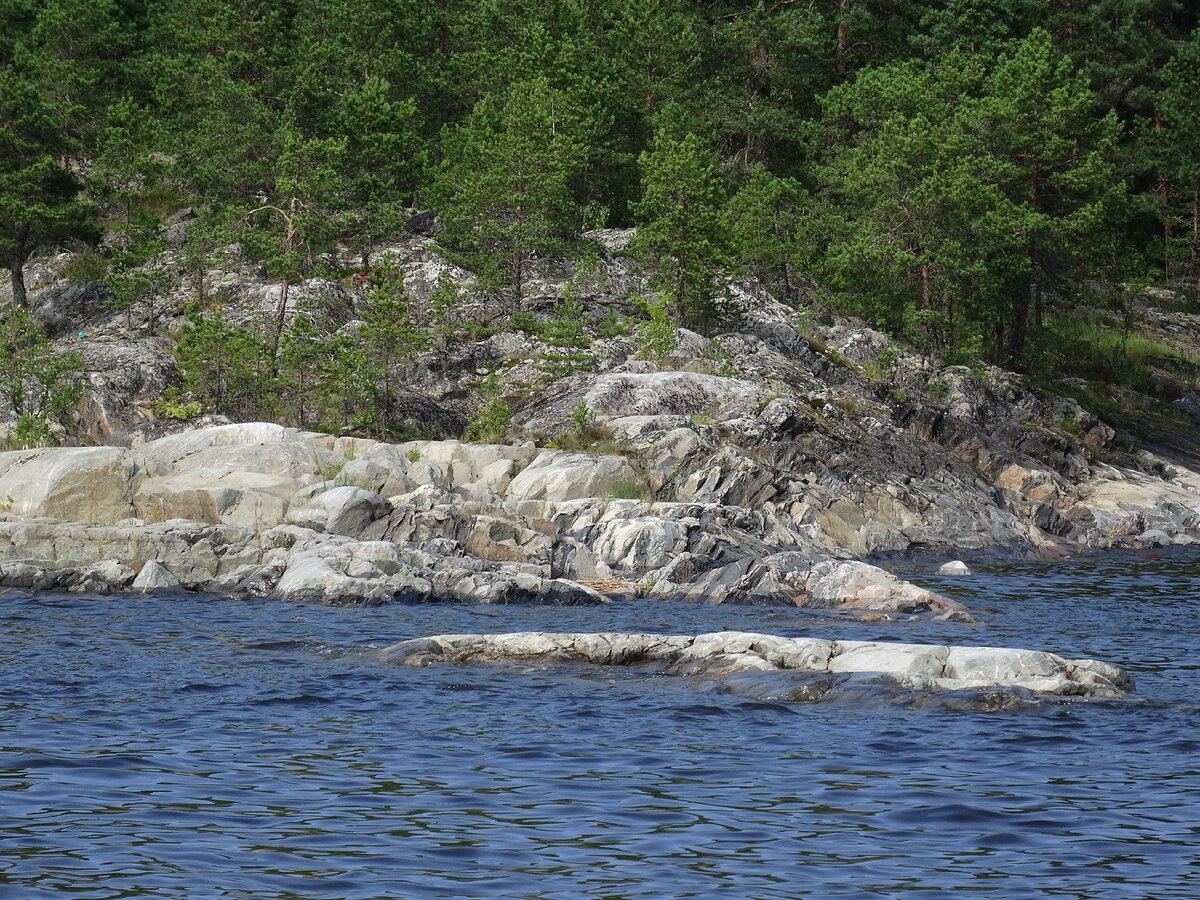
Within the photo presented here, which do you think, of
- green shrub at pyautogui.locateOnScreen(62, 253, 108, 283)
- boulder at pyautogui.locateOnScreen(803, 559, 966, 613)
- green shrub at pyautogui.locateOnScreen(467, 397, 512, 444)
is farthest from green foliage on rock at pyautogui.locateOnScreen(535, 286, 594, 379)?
green shrub at pyautogui.locateOnScreen(62, 253, 108, 283)

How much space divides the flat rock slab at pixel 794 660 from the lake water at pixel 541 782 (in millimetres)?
657

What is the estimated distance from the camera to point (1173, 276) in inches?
3137

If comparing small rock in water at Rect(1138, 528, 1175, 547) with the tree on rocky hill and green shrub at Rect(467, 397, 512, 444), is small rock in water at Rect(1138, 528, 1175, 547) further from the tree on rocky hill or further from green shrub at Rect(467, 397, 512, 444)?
the tree on rocky hill

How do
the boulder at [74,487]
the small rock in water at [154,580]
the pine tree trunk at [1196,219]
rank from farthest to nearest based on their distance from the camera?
1. the pine tree trunk at [1196,219]
2. the boulder at [74,487]
3. the small rock in water at [154,580]

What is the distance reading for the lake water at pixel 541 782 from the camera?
11602mm

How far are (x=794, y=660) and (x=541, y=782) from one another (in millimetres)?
7465

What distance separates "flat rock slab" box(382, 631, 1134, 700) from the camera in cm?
1983

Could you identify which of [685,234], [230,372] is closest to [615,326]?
[685,234]

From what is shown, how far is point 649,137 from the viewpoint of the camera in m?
68.1

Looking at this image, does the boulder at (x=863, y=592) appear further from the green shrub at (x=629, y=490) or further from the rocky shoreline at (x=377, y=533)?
the green shrub at (x=629, y=490)

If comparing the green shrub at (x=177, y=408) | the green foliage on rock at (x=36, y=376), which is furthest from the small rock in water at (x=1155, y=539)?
the green foliage on rock at (x=36, y=376)

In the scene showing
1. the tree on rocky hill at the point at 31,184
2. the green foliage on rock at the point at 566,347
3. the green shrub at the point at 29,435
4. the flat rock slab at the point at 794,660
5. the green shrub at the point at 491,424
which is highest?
the tree on rocky hill at the point at 31,184

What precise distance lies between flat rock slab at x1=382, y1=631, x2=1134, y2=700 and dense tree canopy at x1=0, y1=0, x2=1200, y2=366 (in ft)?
106

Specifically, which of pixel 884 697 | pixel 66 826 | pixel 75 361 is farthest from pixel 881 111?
pixel 66 826
